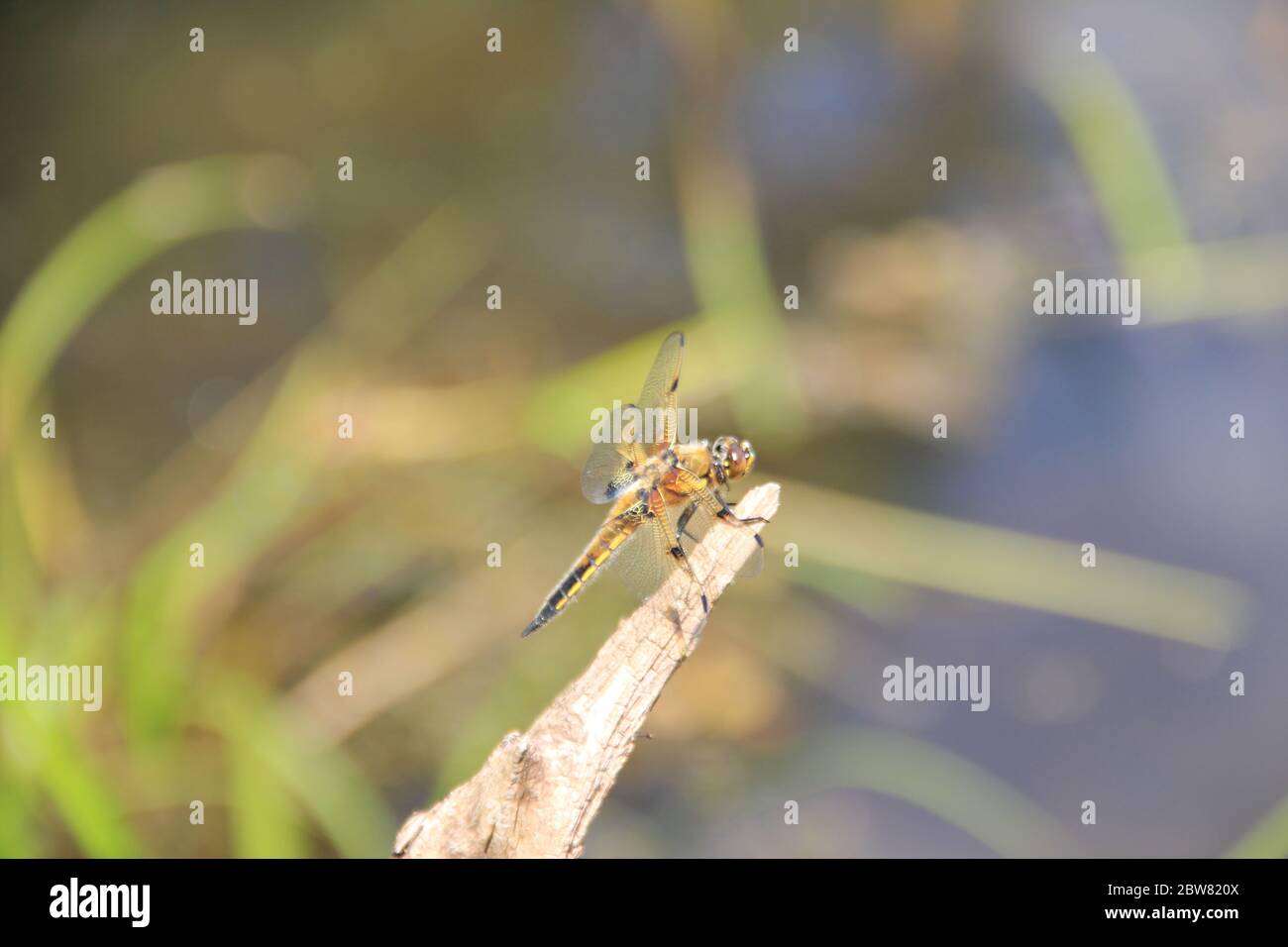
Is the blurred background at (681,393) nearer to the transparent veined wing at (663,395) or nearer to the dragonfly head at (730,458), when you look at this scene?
the transparent veined wing at (663,395)

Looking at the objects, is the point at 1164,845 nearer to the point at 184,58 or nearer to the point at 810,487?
the point at 810,487

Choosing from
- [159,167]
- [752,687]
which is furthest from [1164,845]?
[159,167]

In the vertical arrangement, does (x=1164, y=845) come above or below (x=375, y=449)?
below

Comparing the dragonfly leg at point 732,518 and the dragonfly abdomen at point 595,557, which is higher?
the dragonfly leg at point 732,518

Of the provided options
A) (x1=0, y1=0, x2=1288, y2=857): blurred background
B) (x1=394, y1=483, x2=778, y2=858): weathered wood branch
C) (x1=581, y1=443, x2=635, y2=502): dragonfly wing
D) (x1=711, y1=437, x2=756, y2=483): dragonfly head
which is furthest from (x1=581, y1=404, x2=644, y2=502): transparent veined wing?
(x1=0, y1=0, x2=1288, y2=857): blurred background

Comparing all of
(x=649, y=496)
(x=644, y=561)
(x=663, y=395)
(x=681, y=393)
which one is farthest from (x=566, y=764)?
(x=681, y=393)

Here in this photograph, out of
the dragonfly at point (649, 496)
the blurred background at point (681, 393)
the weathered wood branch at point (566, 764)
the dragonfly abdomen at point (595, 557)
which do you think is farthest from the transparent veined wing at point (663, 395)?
the blurred background at point (681, 393)
